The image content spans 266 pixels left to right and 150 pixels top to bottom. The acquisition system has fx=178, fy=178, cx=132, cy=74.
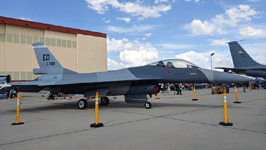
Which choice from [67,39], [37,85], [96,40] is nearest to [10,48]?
[67,39]

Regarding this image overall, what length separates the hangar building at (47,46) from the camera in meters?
27.3

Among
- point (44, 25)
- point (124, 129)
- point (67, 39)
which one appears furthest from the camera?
point (67, 39)

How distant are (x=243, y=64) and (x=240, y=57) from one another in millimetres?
927

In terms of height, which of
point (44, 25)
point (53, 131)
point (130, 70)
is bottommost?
point (53, 131)

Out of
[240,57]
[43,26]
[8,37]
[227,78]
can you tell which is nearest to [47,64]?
[227,78]

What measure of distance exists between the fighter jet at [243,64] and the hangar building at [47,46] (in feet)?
81.8

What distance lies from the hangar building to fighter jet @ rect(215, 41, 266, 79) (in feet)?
81.8

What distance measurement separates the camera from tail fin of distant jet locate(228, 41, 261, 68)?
21453 mm

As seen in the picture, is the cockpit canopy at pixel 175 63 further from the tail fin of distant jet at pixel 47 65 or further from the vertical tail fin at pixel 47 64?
the vertical tail fin at pixel 47 64

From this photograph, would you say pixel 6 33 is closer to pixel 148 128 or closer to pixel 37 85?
pixel 37 85

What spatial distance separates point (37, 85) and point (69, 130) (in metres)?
4.67

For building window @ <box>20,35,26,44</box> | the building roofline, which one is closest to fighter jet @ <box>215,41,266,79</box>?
the building roofline

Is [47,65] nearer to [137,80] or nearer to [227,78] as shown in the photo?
[137,80]

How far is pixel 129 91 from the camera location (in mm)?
8570
